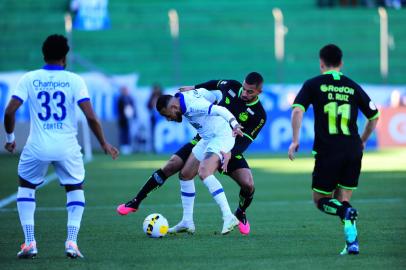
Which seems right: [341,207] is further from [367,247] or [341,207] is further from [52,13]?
[52,13]

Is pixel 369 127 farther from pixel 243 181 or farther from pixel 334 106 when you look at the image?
pixel 243 181

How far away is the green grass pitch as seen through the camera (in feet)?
28.1

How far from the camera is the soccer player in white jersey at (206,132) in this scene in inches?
406

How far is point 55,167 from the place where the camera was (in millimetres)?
8789

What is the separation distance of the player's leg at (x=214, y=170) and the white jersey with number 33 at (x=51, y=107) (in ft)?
7.93

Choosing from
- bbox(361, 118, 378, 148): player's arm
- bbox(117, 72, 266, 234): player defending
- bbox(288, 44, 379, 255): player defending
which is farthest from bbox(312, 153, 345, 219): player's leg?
bbox(117, 72, 266, 234): player defending

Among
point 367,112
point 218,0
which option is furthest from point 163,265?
point 218,0

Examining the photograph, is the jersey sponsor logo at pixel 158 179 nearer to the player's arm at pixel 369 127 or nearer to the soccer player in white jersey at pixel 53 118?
the soccer player in white jersey at pixel 53 118

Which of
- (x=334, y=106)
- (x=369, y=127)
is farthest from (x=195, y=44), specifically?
(x=334, y=106)

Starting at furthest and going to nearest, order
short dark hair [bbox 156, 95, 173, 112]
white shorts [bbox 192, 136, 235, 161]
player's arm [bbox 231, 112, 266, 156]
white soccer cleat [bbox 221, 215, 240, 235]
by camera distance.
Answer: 1. player's arm [bbox 231, 112, 266, 156]
2. white shorts [bbox 192, 136, 235, 161]
3. white soccer cleat [bbox 221, 215, 240, 235]
4. short dark hair [bbox 156, 95, 173, 112]

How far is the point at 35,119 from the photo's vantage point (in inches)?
345

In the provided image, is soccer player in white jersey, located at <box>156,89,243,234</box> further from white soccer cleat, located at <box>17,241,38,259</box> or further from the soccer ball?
white soccer cleat, located at <box>17,241,38,259</box>

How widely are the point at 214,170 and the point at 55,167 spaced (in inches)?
105

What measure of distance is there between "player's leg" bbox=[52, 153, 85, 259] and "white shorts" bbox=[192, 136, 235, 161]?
2.41 m
